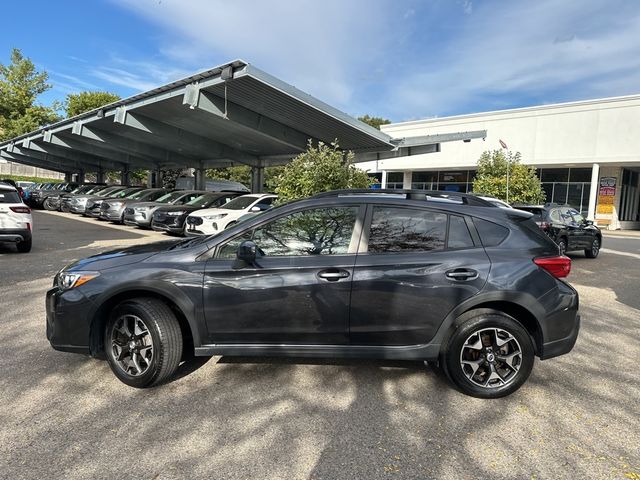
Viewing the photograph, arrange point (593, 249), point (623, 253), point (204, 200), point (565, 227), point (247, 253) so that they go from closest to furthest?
point (247, 253)
point (565, 227)
point (593, 249)
point (623, 253)
point (204, 200)

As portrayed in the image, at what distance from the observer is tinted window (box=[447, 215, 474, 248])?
3600mm

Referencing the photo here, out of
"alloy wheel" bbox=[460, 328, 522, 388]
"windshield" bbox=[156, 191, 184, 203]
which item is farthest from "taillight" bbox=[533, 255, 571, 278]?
"windshield" bbox=[156, 191, 184, 203]

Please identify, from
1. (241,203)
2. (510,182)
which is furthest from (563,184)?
(241,203)

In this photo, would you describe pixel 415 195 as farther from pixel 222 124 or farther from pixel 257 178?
pixel 257 178

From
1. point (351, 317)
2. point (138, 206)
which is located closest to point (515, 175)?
point (138, 206)

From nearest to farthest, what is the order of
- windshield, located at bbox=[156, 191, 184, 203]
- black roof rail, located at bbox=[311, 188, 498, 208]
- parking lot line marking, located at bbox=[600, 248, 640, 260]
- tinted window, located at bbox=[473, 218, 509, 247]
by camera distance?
tinted window, located at bbox=[473, 218, 509, 247] < black roof rail, located at bbox=[311, 188, 498, 208] < parking lot line marking, located at bbox=[600, 248, 640, 260] < windshield, located at bbox=[156, 191, 184, 203]

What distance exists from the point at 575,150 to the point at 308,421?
102ft

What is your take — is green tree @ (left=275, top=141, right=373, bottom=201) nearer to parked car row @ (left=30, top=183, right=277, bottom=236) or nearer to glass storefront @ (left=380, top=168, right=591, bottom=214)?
A: parked car row @ (left=30, top=183, right=277, bottom=236)

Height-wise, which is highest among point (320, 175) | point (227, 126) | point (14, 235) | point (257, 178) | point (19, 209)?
point (227, 126)

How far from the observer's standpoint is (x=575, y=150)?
94.5 feet

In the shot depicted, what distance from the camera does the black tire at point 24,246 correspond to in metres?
10.1

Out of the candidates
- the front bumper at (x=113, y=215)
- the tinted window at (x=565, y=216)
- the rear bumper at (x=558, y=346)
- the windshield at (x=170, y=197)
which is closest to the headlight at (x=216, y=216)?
the windshield at (x=170, y=197)

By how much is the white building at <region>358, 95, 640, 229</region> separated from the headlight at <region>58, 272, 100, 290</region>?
22.5 m

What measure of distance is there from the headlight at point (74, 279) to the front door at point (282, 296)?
0.96 m
